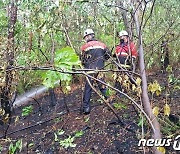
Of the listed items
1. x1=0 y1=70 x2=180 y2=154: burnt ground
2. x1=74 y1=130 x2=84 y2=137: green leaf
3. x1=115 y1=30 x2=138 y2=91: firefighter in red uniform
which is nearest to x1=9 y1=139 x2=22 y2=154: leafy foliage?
x1=0 y1=70 x2=180 y2=154: burnt ground

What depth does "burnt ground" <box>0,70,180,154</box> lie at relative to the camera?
16.5 feet

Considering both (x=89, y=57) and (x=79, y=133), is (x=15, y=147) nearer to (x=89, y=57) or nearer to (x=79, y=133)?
(x=79, y=133)

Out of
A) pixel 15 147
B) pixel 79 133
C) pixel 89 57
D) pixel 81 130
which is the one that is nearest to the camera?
pixel 15 147

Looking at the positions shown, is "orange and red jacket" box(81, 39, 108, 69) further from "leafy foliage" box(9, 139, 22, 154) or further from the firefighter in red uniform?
"leafy foliage" box(9, 139, 22, 154)

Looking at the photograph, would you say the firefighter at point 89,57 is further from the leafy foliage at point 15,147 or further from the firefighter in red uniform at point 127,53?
the leafy foliage at point 15,147

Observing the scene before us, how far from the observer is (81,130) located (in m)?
5.81

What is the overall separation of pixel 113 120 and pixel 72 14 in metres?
3.87

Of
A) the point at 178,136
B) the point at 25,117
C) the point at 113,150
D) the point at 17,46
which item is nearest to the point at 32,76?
the point at 25,117

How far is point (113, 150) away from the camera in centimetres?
485

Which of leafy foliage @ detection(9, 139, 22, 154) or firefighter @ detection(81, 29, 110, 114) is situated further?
firefighter @ detection(81, 29, 110, 114)

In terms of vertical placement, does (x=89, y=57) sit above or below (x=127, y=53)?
below

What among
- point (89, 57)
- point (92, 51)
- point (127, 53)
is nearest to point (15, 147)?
point (127, 53)

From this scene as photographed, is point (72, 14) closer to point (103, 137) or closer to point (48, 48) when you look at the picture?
point (48, 48)

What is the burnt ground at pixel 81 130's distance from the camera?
5037 millimetres
